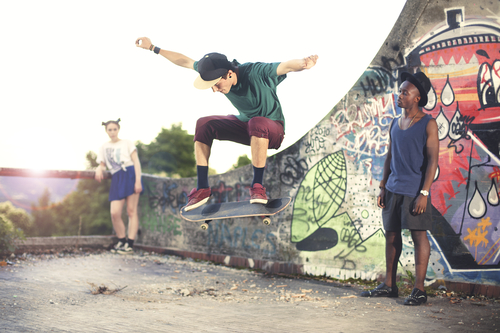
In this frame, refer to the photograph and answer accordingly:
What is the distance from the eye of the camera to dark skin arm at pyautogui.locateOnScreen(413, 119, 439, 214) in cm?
490

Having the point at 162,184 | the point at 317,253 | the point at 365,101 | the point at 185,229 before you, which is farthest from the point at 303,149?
the point at 162,184

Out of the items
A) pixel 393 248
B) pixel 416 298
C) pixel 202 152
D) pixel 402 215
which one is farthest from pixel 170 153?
pixel 202 152

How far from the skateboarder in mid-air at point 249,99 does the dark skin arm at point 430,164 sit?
8.53ft

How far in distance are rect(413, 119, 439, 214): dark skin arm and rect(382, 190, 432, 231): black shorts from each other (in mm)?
131

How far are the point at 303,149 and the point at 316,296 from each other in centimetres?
302

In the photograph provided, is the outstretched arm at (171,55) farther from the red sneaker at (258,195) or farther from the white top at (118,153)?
the white top at (118,153)

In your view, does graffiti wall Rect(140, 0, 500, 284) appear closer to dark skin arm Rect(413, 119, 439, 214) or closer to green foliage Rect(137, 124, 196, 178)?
dark skin arm Rect(413, 119, 439, 214)

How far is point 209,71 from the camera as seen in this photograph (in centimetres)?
284

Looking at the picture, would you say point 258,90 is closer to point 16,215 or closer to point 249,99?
point 249,99

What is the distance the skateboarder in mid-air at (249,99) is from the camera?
112 inches

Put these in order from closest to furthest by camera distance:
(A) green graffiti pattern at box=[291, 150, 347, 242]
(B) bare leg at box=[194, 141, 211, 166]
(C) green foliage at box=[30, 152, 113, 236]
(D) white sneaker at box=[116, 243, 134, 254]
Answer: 1. (B) bare leg at box=[194, 141, 211, 166]
2. (A) green graffiti pattern at box=[291, 150, 347, 242]
3. (D) white sneaker at box=[116, 243, 134, 254]
4. (C) green foliage at box=[30, 152, 113, 236]

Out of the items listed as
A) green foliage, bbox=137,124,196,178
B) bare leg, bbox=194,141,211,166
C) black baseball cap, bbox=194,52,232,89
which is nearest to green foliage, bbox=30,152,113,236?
green foliage, bbox=137,124,196,178

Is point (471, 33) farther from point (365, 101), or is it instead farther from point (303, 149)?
point (303, 149)

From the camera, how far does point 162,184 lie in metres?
10.9
